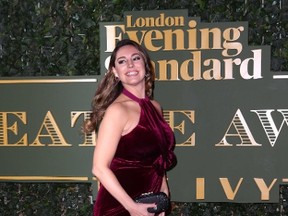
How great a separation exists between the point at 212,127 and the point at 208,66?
1.44 feet

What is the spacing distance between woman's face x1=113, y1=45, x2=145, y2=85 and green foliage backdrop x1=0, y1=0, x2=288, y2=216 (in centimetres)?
96

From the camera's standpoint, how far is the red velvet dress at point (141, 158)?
188 cm

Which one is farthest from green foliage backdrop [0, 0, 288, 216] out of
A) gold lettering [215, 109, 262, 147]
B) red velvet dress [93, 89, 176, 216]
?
red velvet dress [93, 89, 176, 216]

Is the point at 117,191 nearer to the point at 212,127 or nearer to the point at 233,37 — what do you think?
the point at 212,127

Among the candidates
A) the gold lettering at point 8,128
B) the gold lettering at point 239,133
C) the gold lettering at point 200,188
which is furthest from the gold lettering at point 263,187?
the gold lettering at point 8,128

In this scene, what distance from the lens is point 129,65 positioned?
1.93m

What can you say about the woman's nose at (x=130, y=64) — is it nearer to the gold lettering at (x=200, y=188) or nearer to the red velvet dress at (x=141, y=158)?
the red velvet dress at (x=141, y=158)

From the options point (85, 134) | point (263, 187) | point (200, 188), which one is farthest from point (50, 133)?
point (263, 187)

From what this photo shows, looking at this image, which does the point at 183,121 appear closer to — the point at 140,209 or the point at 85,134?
the point at 85,134

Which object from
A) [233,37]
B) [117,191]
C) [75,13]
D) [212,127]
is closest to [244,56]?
[233,37]

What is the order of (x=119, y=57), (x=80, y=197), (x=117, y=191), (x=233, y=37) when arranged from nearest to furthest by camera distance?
(x=117, y=191), (x=119, y=57), (x=233, y=37), (x=80, y=197)

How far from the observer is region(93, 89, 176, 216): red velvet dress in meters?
1.88

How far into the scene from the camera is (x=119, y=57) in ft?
6.44

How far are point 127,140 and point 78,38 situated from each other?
1341 mm
